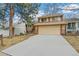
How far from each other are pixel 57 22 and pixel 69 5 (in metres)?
0.32

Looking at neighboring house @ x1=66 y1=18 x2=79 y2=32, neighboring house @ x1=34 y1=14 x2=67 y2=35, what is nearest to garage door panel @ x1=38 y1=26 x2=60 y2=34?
neighboring house @ x1=34 y1=14 x2=67 y2=35

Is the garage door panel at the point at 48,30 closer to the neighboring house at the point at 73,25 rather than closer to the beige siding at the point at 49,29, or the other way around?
the beige siding at the point at 49,29

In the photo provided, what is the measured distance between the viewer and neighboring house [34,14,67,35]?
311 cm

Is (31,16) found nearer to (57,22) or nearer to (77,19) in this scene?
(57,22)

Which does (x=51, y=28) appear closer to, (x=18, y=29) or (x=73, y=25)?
(x=73, y=25)

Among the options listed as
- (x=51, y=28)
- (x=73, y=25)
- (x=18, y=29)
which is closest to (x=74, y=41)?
(x=73, y=25)

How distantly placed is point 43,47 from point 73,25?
22.8 inches

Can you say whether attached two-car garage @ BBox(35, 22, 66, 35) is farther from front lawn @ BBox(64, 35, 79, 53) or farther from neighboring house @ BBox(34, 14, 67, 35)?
front lawn @ BBox(64, 35, 79, 53)

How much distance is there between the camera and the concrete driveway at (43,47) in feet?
9.99

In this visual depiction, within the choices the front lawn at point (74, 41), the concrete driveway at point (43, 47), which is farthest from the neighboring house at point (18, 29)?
the front lawn at point (74, 41)

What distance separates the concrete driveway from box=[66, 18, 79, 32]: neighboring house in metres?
0.19

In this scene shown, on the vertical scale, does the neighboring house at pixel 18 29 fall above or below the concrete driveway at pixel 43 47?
above

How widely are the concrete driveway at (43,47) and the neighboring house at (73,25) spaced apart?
19cm

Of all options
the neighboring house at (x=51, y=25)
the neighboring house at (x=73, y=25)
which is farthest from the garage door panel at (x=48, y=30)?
the neighboring house at (x=73, y=25)
